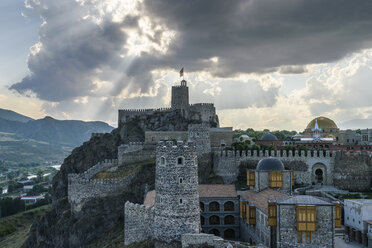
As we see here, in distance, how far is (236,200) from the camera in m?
46.0

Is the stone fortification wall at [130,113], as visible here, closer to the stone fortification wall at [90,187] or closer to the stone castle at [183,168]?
the stone castle at [183,168]

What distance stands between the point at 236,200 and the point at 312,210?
1658cm

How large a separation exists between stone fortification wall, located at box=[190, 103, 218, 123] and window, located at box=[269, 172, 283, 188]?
41.7 metres

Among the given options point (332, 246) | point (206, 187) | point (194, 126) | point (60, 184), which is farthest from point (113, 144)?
point (332, 246)

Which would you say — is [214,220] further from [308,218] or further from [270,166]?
[308,218]

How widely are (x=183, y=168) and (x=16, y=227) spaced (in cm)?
8116

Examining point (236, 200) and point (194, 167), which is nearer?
point (194, 167)

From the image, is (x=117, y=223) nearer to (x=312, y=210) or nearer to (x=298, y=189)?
(x=298, y=189)

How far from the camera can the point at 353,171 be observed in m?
57.2

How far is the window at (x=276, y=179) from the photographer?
43938 mm

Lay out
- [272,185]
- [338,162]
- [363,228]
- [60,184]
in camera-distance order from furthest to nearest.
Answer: [60,184]
[338,162]
[272,185]
[363,228]

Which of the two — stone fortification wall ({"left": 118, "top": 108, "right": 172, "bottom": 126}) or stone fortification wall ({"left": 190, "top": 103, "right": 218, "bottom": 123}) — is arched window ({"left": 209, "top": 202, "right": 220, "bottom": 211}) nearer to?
stone fortification wall ({"left": 190, "top": 103, "right": 218, "bottom": 123})

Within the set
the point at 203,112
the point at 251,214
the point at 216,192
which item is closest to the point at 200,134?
the point at 216,192

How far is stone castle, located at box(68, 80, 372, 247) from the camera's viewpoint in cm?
3120
